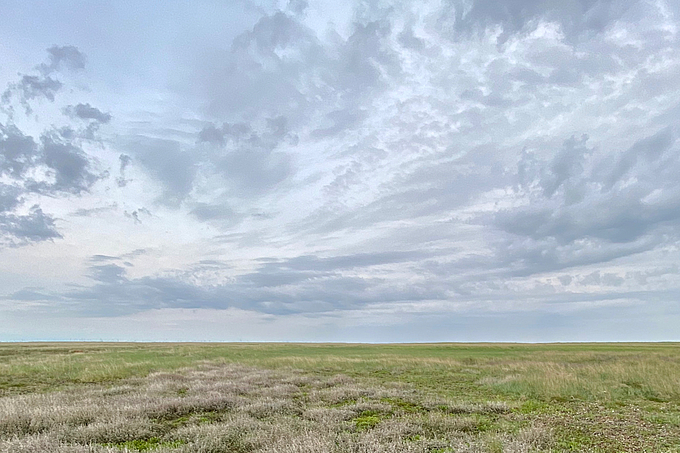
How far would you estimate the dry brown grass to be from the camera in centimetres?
784

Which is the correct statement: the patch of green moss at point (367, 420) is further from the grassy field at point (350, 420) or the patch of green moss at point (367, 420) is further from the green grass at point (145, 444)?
the green grass at point (145, 444)

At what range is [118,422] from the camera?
9648 millimetres

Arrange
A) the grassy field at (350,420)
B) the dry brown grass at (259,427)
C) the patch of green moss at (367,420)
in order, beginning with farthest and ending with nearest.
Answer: the patch of green moss at (367,420)
the grassy field at (350,420)
the dry brown grass at (259,427)

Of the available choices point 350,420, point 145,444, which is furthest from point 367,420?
point 145,444

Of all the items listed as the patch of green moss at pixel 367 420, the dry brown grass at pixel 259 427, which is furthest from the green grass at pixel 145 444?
the patch of green moss at pixel 367 420

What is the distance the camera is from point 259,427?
9859 millimetres

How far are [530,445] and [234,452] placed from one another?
20.2ft

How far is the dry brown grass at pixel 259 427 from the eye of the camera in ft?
25.7

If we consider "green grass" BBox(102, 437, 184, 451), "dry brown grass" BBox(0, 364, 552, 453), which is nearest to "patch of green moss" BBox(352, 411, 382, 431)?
"dry brown grass" BBox(0, 364, 552, 453)

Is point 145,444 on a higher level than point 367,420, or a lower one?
higher

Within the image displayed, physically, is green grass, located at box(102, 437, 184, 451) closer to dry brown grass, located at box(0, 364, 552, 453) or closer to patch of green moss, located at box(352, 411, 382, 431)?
dry brown grass, located at box(0, 364, 552, 453)

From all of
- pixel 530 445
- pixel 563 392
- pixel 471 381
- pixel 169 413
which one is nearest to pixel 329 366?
pixel 471 381

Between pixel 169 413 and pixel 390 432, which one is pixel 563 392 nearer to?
pixel 390 432

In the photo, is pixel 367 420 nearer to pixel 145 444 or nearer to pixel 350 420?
pixel 350 420
